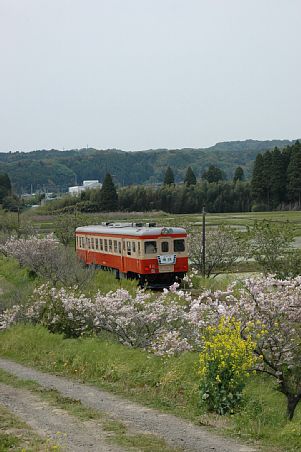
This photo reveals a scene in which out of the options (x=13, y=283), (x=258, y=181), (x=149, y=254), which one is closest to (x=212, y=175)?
(x=258, y=181)

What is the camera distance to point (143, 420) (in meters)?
8.62

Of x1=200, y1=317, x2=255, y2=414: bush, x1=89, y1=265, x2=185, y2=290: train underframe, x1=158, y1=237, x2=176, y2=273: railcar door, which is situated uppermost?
x1=200, y1=317, x2=255, y2=414: bush

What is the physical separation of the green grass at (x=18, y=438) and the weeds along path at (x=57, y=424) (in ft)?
0.46

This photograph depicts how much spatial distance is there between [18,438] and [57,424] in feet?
3.39

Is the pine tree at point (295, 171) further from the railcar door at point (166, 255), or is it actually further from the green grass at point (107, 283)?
the railcar door at point (166, 255)

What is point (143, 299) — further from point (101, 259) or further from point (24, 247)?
point (24, 247)

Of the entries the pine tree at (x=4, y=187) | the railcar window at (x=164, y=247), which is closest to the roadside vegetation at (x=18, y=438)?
the railcar window at (x=164, y=247)

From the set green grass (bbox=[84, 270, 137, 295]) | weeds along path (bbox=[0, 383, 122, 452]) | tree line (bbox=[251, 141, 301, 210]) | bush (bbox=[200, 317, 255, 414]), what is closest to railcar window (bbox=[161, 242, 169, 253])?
green grass (bbox=[84, 270, 137, 295])

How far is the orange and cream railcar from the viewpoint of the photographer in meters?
24.1

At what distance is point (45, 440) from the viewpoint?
731 cm

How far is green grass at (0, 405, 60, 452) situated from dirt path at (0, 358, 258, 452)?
28cm

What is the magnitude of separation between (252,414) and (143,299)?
5.76m

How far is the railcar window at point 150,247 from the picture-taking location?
24031 millimetres

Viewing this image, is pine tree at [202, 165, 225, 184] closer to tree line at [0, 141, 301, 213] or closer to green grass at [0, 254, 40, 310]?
tree line at [0, 141, 301, 213]
